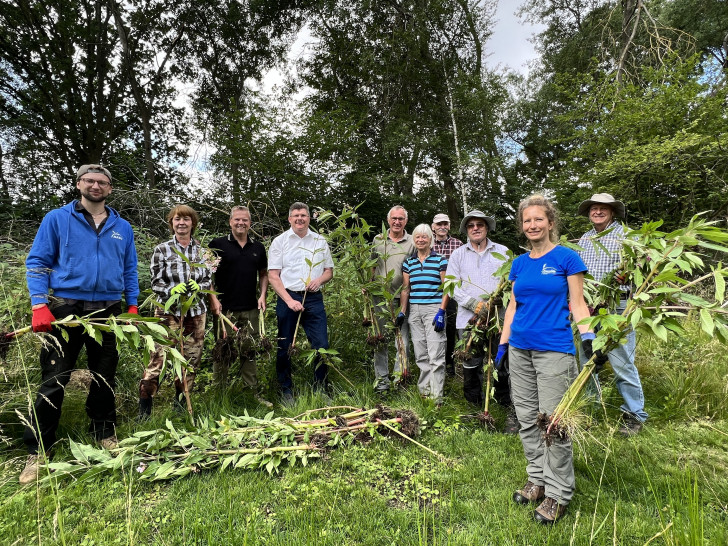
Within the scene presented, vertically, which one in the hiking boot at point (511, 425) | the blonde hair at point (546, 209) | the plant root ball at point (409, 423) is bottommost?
the hiking boot at point (511, 425)

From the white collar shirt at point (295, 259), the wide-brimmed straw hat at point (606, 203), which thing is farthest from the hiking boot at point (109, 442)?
the wide-brimmed straw hat at point (606, 203)

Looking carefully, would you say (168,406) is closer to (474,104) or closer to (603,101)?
(603,101)

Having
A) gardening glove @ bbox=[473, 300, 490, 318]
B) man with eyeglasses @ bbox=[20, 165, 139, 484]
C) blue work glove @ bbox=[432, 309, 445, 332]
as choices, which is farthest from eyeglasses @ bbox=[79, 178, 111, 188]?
gardening glove @ bbox=[473, 300, 490, 318]

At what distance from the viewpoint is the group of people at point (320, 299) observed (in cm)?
217

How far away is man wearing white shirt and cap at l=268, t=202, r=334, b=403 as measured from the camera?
12.6 ft

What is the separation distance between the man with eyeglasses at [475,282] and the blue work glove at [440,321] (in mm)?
193

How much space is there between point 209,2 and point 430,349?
16162 mm

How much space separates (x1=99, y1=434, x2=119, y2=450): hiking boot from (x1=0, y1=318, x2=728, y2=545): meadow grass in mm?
116

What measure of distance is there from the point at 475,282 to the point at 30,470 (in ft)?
12.2

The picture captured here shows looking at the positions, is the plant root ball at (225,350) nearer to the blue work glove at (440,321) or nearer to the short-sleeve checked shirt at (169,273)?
the short-sleeve checked shirt at (169,273)

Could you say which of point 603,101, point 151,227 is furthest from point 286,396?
point 603,101

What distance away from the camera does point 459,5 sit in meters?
14.9

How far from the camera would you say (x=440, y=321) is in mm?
3592

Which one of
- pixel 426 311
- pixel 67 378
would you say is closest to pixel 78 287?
pixel 67 378
